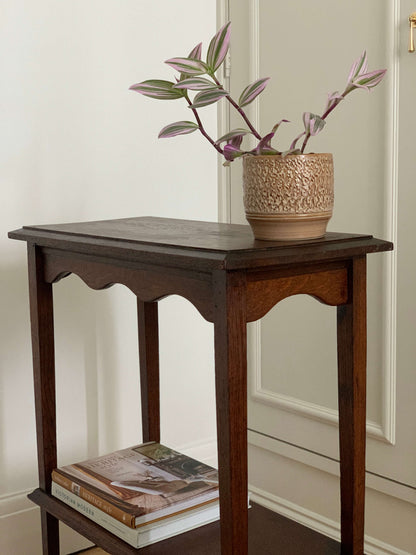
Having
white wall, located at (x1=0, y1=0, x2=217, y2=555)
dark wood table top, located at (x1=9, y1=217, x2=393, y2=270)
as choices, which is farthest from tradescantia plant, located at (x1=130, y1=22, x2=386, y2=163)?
white wall, located at (x1=0, y1=0, x2=217, y2=555)

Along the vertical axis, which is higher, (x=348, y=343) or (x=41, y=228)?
(x=41, y=228)

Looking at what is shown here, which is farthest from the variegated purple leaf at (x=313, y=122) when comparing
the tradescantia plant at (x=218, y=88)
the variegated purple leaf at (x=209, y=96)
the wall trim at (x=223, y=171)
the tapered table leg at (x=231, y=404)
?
the wall trim at (x=223, y=171)

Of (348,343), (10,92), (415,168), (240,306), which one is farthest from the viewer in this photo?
(10,92)

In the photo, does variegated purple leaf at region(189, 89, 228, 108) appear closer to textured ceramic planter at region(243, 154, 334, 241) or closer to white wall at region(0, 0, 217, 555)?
textured ceramic planter at region(243, 154, 334, 241)

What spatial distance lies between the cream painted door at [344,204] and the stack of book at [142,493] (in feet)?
1.69

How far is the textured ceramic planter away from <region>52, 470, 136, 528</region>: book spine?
0.62 meters

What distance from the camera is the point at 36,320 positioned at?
1708 millimetres

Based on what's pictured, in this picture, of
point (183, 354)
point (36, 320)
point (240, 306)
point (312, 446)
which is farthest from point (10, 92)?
point (312, 446)

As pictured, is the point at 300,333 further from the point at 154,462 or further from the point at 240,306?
the point at 240,306

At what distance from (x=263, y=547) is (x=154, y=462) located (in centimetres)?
36

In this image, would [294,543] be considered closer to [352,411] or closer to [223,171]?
[352,411]

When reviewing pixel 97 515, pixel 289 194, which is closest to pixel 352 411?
pixel 289 194

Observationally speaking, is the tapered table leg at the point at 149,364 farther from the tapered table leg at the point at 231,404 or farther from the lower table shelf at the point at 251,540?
the tapered table leg at the point at 231,404

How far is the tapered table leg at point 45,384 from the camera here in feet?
5.59
